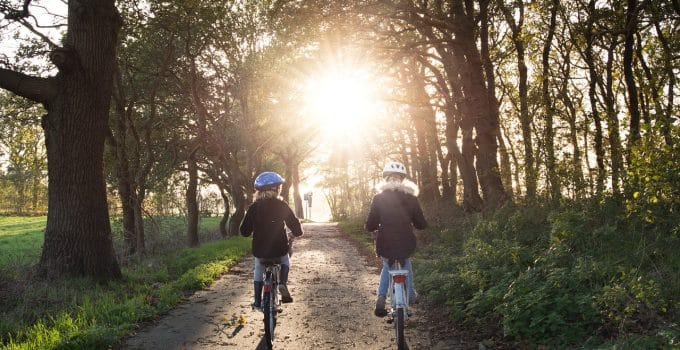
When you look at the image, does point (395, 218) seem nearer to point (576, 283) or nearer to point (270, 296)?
point (270, 296)

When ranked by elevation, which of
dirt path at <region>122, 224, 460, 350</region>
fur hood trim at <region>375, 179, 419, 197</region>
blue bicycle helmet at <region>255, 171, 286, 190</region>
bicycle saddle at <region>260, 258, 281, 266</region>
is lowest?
dirt path at <region>122, 224, 460, 350</region>

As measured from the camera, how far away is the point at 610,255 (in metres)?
7.38

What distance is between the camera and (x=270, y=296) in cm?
659

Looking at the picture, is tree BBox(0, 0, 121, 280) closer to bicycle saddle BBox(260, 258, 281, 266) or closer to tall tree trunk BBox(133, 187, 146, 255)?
bicycle saddle BBox(260, 258, 281, 266)

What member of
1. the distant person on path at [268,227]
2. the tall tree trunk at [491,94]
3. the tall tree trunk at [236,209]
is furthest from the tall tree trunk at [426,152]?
the distant person on path at [268,227]

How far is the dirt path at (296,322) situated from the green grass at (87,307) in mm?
327

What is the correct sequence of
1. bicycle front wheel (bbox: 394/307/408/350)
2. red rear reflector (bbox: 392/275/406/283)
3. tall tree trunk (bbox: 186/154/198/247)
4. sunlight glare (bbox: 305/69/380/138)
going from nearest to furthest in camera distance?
bicycle front wheel (bbox: 394/307/408/350) → red rear reflector (bbox: 392/275/406/283) → sunlight glare (bbox: 305/69/380/138) → tall tree trunk (bbox: 186/154/198/247)

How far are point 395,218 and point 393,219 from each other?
0.03 m

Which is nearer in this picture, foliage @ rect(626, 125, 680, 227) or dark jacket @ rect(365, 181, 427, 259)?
foliage @ rect(626, 125, 680, 227)

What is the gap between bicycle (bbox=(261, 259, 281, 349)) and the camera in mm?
6473

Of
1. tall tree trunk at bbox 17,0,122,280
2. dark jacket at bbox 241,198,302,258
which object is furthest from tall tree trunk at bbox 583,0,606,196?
tall tree trunk at bbox 17,0,122,280

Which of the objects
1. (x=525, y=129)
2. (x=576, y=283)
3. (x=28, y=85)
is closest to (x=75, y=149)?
(x=28, y=85)

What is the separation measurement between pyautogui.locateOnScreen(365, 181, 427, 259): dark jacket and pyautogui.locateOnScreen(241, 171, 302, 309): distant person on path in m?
1.22

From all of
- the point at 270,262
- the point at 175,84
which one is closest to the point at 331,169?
the point at 175,84
